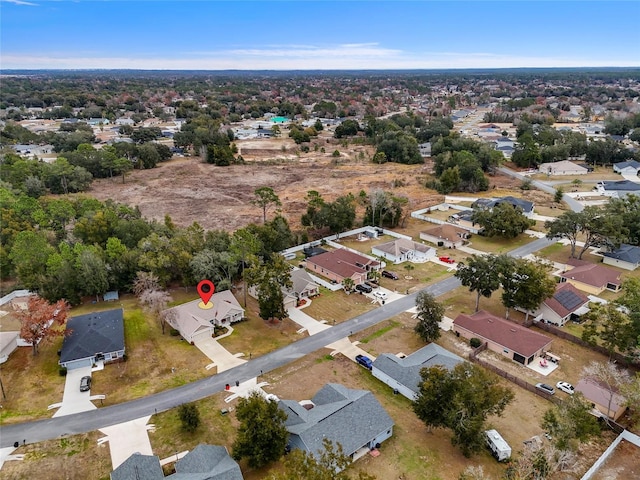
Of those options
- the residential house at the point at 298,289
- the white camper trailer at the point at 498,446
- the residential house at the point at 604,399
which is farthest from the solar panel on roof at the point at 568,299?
the residential house at the point at 298,289

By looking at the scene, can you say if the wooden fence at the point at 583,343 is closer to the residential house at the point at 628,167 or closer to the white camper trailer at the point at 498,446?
the white camper trailer at the point at 498,446

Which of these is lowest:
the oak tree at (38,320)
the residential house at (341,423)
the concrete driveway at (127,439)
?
the concrete driveway at (127,439)

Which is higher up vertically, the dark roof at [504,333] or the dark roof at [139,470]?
the dark roof at [139,470]

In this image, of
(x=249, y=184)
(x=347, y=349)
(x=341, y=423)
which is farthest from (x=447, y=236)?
(x=249, y=184)

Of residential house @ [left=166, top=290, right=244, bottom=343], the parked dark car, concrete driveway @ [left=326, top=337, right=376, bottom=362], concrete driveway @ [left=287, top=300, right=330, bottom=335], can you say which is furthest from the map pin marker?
the parked dark car

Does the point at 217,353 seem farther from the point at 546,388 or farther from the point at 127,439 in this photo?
the point at 546,388

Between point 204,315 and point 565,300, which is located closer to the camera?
point 204,315

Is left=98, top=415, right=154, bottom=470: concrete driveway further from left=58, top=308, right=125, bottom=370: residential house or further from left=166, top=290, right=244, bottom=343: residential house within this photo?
left=166, top=290, right=244, bottom=343: residential house
